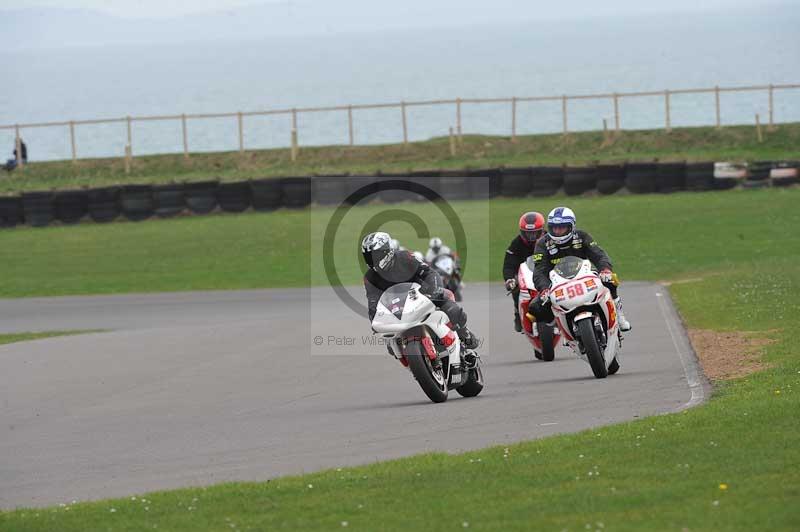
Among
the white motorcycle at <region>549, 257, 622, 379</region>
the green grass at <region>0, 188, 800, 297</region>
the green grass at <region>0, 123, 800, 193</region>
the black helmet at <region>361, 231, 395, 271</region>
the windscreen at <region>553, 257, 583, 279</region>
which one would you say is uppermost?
the green grass at <region>0, 123, 800, 193</region>

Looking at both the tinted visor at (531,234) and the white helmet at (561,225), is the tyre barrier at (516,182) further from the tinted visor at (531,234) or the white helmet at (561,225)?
the white helmet at (561,225)

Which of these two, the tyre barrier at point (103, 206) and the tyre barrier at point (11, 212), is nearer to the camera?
the tyre barrier at point (11, 212)

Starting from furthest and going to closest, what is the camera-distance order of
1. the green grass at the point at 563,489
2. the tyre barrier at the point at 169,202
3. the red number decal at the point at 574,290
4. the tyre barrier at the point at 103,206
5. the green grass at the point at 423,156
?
the green grass at the point at 423,156
the tyre barrier at the point at 169,202
the tyre barrier at the point at 103,206
the red number decal at the point at 574,290
the green grass at the point at 563,489

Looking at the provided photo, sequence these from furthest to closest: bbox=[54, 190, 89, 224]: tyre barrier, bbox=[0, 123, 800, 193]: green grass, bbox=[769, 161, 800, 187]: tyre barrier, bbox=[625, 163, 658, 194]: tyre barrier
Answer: bbox=[0, 123, 800, 193]: green grass < bbox=[54, 190, 89, 224]: tyre barrier < bbox=[625, 163, 658, 194]: tyre barrier < bbox=[769, 161, 800, 187]: tyre barrier

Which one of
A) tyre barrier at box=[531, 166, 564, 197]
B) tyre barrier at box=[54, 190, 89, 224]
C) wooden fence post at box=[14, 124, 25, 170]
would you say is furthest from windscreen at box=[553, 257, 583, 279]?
wooden fence post at box=[14, 124, 25, 170]

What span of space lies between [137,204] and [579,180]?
13.4 m

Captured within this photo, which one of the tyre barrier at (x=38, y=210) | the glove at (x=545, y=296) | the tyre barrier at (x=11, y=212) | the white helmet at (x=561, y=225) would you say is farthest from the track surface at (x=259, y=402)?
the tyre barrier at (x=11, y=212)

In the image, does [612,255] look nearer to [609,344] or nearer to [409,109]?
[609,344]

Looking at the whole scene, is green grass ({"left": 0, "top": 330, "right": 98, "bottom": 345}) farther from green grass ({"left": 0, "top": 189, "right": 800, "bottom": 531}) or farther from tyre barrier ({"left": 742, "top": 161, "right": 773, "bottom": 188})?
tyre barrier ({"left": 742, "top": 161, "right": 773, "bottom": 188})

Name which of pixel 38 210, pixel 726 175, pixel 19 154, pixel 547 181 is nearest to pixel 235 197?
pixel 38 210

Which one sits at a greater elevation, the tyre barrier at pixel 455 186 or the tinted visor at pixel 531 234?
the tinted visor at pixel 531 234

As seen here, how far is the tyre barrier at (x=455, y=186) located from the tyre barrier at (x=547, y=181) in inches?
102

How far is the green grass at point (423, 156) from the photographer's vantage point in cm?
4844

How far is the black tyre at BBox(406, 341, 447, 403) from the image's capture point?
12.2 metres
